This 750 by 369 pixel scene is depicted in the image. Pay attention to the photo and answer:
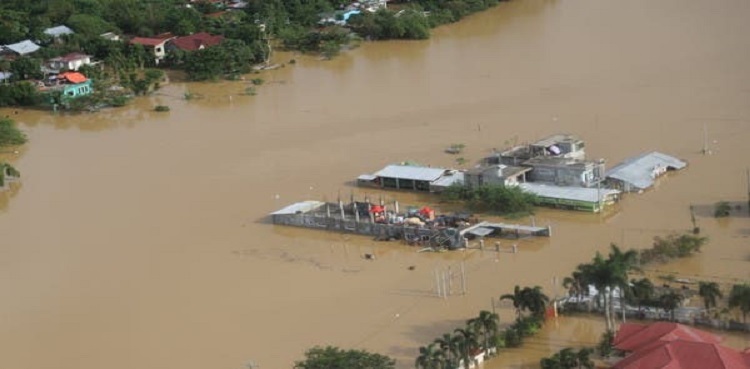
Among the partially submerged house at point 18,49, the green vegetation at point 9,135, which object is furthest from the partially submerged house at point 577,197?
the partially submerged house at point 18,49

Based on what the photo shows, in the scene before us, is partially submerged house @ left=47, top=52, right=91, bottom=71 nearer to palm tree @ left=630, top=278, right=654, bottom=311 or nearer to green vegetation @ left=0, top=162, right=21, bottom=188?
green vegetation @ left=0, top=162, right=21, bottom=188

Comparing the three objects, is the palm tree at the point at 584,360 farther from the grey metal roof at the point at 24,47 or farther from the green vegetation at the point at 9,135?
the grey metal roof at the point at 24,47

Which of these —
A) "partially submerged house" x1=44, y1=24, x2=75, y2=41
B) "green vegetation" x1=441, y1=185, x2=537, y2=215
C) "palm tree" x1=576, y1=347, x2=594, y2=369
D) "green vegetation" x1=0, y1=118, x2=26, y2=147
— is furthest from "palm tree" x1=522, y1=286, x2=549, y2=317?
"partially submerged house" x1=44, y1=24, x2=75, y2=41

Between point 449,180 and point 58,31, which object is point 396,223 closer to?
point 449,180

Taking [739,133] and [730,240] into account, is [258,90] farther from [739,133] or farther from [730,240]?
[730,240]

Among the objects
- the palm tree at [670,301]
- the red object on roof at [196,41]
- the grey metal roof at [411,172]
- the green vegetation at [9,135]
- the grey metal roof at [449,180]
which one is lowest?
the palm tree at [670,301]

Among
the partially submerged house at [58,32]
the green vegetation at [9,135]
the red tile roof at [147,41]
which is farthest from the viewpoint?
the partially submerged house at [58,32]

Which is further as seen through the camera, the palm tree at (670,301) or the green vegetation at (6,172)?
the green vegetation at (6,172)

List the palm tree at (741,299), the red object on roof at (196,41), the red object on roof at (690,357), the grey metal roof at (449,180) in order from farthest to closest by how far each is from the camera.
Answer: the red object on roof at (196,41) < the grey metal roof at (449,180) < the palm tree at (741,299) < the red object on roof at (690,357)
